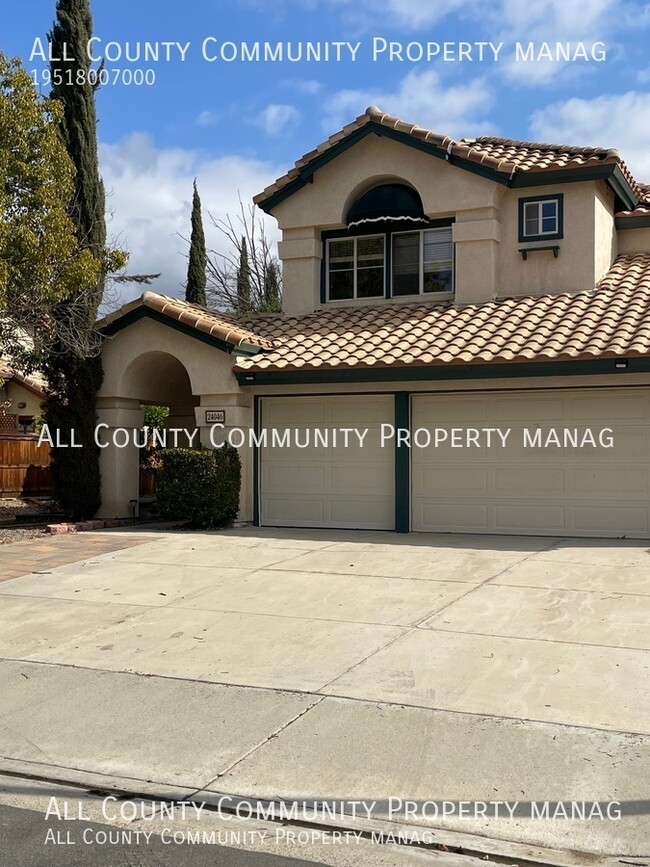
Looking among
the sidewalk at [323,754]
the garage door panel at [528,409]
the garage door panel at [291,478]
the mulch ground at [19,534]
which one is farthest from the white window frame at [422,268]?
the sidewalk at [323,754]

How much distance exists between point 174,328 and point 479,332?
17.7 feet

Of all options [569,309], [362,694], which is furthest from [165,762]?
[569,309]

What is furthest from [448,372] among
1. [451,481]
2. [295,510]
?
[295,510]

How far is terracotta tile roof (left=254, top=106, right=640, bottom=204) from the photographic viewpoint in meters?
15.8

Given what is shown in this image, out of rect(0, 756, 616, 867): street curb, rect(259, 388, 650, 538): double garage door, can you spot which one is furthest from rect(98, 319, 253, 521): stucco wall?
rect(0, 756, 616, 867): street curb

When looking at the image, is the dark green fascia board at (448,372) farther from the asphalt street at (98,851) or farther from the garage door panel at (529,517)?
the asphalt street at (98,851)

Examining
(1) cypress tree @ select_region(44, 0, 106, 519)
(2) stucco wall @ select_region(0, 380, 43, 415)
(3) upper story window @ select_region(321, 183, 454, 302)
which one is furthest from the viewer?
(2) stucco wall @ select_region(0, 380, 43, 415)

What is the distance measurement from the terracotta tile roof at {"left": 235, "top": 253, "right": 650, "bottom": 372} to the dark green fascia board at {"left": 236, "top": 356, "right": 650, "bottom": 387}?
16 centimetres

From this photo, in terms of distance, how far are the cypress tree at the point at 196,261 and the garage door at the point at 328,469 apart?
14.2 meters

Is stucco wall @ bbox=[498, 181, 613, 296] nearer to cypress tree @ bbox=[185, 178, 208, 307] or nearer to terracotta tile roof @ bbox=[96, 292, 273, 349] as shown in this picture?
terracotta tile roof @ bbox=[96, 292, 273, 349]

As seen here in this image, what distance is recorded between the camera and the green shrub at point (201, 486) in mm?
15414

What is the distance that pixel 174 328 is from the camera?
53.2ft

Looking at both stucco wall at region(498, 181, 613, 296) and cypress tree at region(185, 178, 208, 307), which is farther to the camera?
cypress tree at region(185, 178, 208, 307)

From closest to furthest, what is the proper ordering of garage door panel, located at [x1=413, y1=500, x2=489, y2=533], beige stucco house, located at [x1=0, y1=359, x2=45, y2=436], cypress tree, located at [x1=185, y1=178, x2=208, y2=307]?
garage door panel, located at [x1=413, y1=500, x2=489, y2=533], beige stucco house, located at [x1=0, y1=359, x2=45, y2=436], cypress tree, located at [x1=185, y1=178, x2=208, y2=307]
